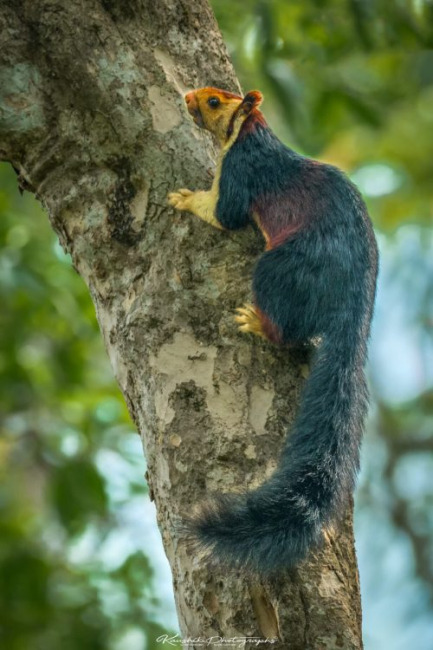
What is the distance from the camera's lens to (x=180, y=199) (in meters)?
2.74

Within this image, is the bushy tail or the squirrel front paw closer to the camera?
the bushy tail

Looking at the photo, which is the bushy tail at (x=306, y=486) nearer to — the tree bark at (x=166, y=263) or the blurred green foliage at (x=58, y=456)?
the tree bark at (x=166, y=263)

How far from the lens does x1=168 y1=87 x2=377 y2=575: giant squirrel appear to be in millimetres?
2129

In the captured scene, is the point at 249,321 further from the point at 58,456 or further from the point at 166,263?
the point at 58,456

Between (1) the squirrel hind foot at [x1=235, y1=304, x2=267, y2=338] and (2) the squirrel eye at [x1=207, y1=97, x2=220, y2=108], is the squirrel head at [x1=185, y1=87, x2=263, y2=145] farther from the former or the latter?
(1) the squirrel hind foot at [x1=235, y1=304, x2=267, y2=338]

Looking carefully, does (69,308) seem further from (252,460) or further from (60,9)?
(252,460)

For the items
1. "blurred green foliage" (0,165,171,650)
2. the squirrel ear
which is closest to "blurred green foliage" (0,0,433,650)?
"blurred green foliage" (0,165,171,650)

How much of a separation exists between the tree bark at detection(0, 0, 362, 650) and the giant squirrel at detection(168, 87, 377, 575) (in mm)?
72

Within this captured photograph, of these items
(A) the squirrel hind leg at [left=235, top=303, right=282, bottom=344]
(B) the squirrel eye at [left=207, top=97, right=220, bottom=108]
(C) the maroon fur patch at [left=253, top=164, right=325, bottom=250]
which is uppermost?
(B) the squirrel eye at [left=207, top=97, right=220, bottom=108]

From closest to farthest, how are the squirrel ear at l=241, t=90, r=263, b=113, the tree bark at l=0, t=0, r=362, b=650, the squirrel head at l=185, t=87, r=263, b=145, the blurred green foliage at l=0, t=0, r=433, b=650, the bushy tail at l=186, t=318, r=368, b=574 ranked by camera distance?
the bushy tail at l=186, t=318, r=368, b=574
the tree bark at l=0, t=0, r=362, b=650
the squirrel head at l=185, t=87, r=263, b=145
the squirrel ear at l=241, t=90, r=263, b=113
the blurred green foliage at l=0, t=0, r=433, b=650

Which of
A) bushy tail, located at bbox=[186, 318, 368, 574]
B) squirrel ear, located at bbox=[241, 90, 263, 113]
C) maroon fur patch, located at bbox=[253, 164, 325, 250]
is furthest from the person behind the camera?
squirrel ear, located at bbox=[241, 90, 263, 113]

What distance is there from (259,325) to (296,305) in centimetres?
13

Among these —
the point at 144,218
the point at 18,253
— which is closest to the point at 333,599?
the point at 144,218

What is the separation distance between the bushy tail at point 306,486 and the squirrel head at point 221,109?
76 cm
